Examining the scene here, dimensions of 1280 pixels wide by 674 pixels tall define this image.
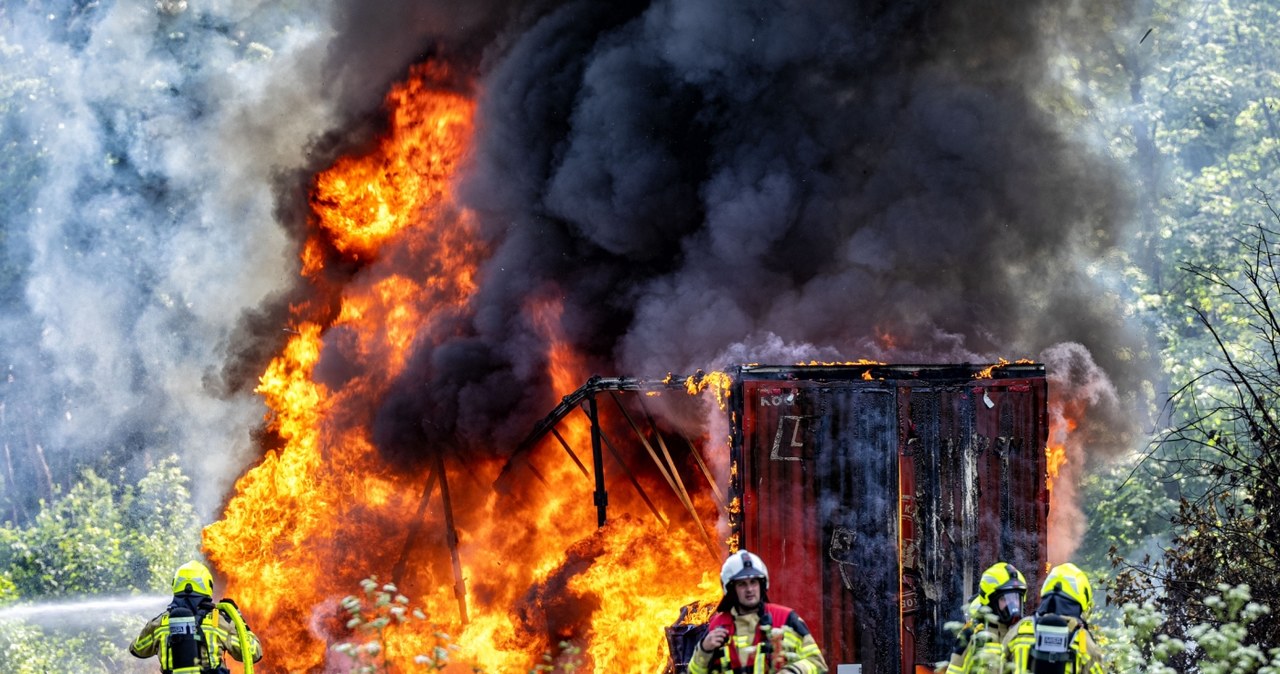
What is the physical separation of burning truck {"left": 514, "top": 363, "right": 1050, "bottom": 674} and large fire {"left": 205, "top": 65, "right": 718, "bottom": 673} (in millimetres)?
1995

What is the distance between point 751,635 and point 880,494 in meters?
4.08

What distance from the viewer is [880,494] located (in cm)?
1073

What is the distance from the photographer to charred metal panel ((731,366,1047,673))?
35.0 ft

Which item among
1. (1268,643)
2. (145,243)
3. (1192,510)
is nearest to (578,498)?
(1192,510)

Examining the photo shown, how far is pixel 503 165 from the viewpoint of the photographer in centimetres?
1650

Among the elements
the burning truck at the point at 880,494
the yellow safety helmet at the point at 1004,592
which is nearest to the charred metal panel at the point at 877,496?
the burning truck at the point at 880,494

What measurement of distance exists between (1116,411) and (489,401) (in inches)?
271

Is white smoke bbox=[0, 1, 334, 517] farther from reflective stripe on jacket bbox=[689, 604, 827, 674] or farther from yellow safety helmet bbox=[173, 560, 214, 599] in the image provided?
reflective stripe on jacket bbox=[689, 604, 827, 674]

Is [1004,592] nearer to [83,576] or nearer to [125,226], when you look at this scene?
[83,576]

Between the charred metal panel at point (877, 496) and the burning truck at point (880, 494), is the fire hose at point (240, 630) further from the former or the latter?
the charred metal panel at point (877, 496)

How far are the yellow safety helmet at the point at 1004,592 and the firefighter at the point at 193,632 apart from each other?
4.38 metres

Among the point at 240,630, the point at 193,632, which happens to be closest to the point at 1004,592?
the point at 240,630

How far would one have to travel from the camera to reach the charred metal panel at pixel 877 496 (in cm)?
1066

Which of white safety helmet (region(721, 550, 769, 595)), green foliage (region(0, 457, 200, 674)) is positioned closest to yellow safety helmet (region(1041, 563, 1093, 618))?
white safety helmet (region(721, 550, 769, 595))
